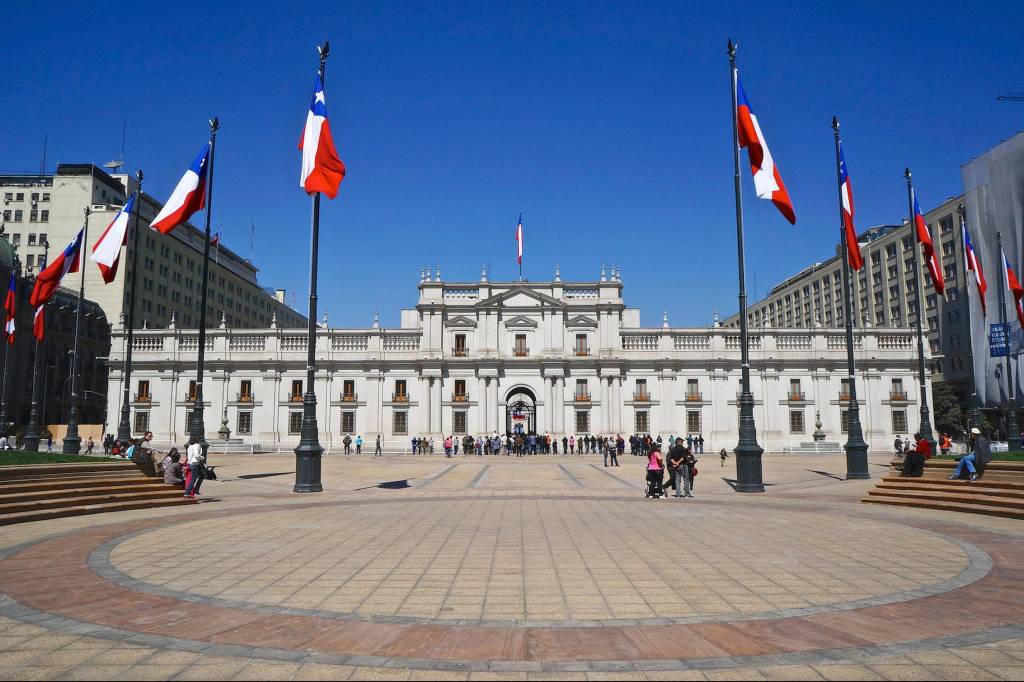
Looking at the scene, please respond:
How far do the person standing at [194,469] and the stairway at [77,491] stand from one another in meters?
0.33

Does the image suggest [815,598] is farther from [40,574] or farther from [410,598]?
[40,574]

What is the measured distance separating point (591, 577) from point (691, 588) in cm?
121

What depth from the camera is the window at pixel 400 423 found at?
56906 millimetres

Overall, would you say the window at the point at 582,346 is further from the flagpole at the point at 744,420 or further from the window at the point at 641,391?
the flagpole at the point at 744,420

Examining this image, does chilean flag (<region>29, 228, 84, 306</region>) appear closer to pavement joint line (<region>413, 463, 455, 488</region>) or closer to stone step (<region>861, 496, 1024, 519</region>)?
pavement joint line (<region>413, 463, 455, 488</region>)

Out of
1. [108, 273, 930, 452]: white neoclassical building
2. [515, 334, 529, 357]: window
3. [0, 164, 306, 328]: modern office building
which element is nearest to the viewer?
[108, 273, 930, 452]: white neoclassical building

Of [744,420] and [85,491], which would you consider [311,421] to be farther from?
[744,420]

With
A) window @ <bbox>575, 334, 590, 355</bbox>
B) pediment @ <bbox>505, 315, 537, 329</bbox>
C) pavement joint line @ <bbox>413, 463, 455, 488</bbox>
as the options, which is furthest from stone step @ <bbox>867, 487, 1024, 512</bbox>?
pediment @ <bbox>505, 315, 537, 329</bbox>

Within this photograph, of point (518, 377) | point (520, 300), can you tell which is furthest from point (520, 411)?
point (520, 300)

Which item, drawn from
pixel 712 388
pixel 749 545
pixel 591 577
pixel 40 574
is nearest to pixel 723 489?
pixel 749 545

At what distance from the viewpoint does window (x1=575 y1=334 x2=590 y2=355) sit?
58406 millimetres

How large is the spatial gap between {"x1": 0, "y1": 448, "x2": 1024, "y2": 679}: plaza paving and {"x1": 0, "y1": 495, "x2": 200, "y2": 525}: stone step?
0.62 m

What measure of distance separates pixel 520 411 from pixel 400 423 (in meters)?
13.5

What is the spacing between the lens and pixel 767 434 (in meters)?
55.1
